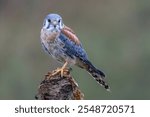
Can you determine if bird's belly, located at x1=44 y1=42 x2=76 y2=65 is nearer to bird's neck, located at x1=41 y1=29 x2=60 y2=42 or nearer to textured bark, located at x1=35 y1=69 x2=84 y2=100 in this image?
bird's neck, located at x1=41 y1=29 x2=60 y2=42

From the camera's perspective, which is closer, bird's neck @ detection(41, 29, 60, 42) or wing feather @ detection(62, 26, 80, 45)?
bird's neck @ detection(41, 29, 60, 42)

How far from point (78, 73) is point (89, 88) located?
31cm

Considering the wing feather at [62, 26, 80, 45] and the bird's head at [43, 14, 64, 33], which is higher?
the wing feather at [62, 26, 80, 45]

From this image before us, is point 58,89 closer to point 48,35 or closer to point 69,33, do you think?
point 48,35

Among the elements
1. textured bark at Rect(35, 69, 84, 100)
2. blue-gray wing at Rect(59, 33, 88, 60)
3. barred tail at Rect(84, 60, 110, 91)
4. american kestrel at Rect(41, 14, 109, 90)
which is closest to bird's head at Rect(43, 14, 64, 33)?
american kestrel at Rect(41, 14, 109, 90)

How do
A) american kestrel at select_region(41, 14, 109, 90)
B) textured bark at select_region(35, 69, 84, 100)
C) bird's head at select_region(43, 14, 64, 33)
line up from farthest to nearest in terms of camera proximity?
1. american kestrel at select_region(41, 14, 109, 90)
2. bird's head at select_region(43, 14, 64, 33)
3. textured bark at select_region(35, 69, 84, 100)

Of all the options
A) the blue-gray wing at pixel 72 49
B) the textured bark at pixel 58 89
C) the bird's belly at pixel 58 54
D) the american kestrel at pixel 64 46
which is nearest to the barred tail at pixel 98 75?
the american kestrel at pixel 64 46

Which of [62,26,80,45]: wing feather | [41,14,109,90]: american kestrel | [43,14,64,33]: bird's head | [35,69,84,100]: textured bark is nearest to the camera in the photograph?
[35,69,84,100]: textured bark

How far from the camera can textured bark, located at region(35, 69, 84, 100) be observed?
738cm

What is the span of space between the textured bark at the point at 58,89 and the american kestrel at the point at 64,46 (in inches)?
42.5

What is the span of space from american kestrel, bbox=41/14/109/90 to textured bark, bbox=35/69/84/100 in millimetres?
1079

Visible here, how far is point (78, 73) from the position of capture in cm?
1548

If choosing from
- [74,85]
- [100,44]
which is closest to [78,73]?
[100,44]

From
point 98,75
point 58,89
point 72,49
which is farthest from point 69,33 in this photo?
point 58,89
